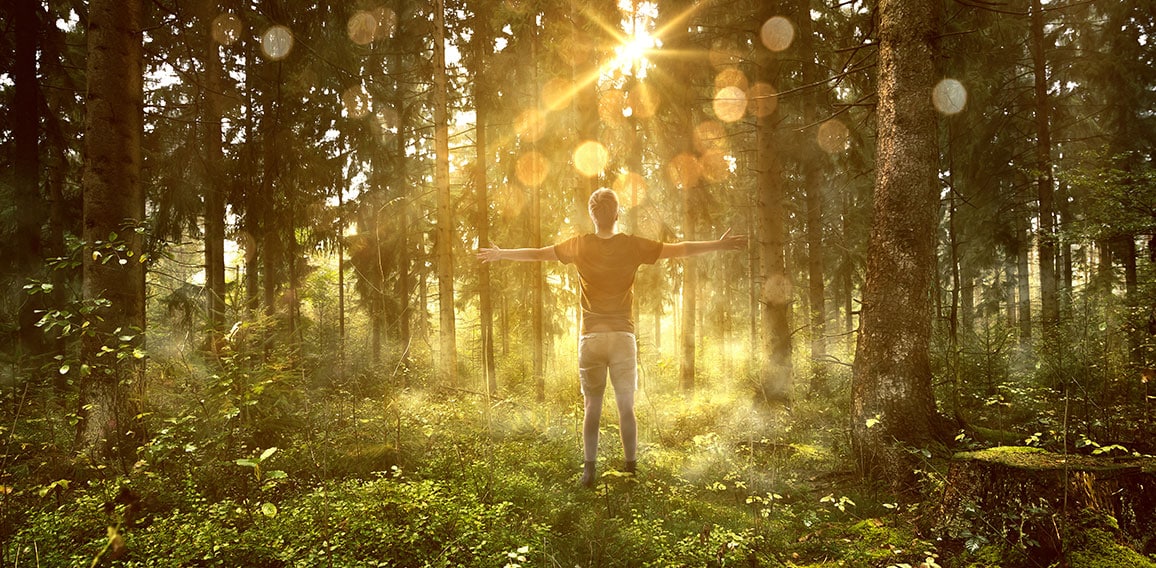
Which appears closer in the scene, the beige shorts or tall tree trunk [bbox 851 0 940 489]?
the beige shorts

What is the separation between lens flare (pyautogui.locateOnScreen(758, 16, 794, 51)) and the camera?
849 centimetres

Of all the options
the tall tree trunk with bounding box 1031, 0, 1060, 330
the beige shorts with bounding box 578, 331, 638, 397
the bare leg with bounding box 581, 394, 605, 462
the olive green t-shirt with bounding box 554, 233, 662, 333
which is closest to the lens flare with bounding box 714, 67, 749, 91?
the olive green t-shirt with bounding box 554, 233, 662, 333

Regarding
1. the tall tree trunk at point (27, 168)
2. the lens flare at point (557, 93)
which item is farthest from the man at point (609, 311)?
the tall tree trunk at point (27, 168)

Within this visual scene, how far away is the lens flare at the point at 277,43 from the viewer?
9508 millimetres

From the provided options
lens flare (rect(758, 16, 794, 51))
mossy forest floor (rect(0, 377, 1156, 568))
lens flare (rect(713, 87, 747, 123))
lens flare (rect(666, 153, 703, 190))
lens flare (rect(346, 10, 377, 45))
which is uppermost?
lens flare (rect(346, 10, 377, 45))

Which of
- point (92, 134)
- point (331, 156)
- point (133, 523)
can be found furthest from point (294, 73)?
point (133, 523)

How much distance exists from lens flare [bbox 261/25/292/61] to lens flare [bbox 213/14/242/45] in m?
0.51

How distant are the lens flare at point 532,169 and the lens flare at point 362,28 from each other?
185 inches

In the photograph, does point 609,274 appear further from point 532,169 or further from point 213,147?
point 213,147

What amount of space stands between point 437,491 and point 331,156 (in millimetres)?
11675

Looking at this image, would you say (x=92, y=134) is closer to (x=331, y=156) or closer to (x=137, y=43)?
(x=137, y=43)

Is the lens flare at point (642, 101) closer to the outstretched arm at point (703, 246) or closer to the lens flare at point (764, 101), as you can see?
the lens flare at point (764, 101)

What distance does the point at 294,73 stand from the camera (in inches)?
399

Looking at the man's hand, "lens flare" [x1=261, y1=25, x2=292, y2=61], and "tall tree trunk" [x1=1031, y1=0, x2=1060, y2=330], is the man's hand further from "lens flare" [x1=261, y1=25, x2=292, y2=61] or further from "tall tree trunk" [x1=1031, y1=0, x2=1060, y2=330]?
"tall tree trunk" [x1=1031, y1=0, x2=1060, y2=330]
